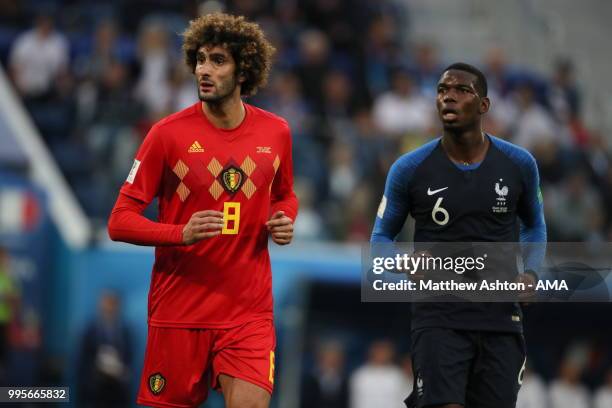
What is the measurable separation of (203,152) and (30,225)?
712 cm

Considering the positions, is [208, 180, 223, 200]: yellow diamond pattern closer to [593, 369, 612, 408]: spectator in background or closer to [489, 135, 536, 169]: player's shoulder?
[489, 135, 536, 169]: player's shoulder

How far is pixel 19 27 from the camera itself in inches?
614

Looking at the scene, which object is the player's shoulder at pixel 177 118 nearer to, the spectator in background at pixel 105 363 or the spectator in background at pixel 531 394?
the spectator in background at pixel 105 363

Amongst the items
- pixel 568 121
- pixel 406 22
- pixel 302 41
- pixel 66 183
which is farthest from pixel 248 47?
pixel 406 22

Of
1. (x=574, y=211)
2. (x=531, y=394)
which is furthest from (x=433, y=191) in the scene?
(x=574, y=211)

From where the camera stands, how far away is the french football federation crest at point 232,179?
21.6 ft

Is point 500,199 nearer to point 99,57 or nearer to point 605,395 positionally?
point 605,395

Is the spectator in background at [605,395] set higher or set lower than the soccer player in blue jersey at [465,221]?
lower

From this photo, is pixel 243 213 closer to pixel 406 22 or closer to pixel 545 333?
pixel 545 333

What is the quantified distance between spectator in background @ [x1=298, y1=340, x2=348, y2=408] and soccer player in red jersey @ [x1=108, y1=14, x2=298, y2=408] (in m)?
6.19

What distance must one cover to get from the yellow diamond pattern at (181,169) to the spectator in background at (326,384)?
6.55 metres

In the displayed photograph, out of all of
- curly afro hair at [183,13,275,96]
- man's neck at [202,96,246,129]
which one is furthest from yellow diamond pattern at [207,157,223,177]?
curly afro hair at [183,13,275,96]

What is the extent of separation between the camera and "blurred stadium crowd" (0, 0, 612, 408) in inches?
512

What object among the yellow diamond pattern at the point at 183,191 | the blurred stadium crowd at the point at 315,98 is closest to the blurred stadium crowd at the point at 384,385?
the blurred stadium crowd at the point at 315,98
